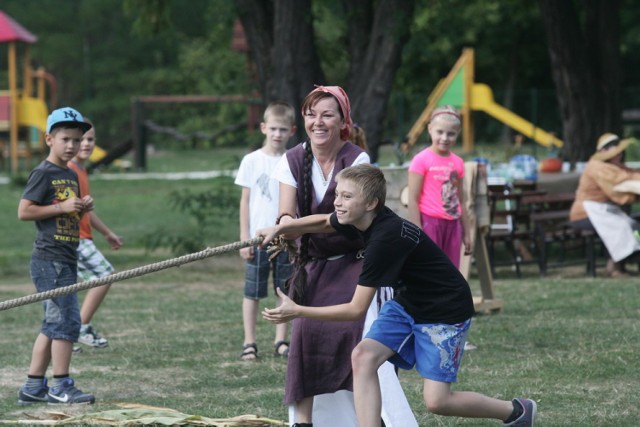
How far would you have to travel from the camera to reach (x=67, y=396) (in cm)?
655

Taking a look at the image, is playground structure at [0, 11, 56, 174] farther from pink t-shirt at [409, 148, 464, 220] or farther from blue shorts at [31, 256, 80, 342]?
blue shorts at [31, 256, 80, 342]

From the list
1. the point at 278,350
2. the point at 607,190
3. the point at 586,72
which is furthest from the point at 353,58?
the point at 278,350

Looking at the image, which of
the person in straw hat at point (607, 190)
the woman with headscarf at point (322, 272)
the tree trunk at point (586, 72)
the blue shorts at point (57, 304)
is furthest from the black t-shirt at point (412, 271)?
the tree trunk at point (586, 72)

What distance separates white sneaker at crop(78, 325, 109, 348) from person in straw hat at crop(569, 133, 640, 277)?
5.46 metres

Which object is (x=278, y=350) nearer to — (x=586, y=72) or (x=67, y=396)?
(x=67, y=396)

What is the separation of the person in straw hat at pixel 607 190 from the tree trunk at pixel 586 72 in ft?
13.6

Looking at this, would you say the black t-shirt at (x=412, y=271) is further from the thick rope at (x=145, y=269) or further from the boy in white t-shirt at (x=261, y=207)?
the boy in white t-shirt at (x=261, y=207)

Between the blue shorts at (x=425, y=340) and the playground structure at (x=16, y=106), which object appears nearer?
the blue shorts at (x=425, y=340)

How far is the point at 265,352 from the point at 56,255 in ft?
6.64

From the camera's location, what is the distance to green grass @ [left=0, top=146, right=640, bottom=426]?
6441mm

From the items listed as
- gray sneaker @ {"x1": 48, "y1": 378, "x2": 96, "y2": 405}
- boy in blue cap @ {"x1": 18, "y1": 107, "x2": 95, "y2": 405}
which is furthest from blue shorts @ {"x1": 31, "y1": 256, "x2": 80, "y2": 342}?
gray sneaker @ {"x1": 48, "y1": 378, "x2": 96, "y2": 405}

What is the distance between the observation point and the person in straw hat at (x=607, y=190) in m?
11.7

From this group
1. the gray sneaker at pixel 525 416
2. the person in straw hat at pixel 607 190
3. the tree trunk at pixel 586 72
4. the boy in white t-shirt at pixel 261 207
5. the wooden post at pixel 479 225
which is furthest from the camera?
the tree trunk at pixel 586 72

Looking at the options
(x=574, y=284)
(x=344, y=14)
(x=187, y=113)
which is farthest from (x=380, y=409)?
(x=187, y=113)
